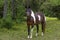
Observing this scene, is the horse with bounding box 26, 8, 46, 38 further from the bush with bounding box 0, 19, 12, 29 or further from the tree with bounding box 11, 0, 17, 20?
the tree with bounding box 11, 0, 17, 20

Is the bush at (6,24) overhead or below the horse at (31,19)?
below

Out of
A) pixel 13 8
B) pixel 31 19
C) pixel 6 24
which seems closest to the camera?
pixel 31 19

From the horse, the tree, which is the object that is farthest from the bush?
the tree

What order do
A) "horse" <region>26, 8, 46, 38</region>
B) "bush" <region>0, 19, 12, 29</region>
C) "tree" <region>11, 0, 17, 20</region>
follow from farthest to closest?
"tree" <region>11, 0, 17, 20</region>, "bush" <region>0, 19, 12, 29</region>, "horse" <region>26, 8, 46, 38</region>

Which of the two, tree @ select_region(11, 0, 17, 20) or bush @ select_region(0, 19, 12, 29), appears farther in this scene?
tree @ select_region(11, 0, 17, 20)

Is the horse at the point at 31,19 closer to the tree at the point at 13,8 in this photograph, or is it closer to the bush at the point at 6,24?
the bush at the point at 6,24

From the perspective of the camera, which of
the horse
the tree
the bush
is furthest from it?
the tree

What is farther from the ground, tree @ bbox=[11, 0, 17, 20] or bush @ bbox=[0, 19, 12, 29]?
tree @ bbox=[11, 0, 17, 20]

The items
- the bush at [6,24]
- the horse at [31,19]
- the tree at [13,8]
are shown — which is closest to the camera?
the horse at [31,19]

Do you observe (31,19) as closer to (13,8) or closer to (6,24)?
(6,24)

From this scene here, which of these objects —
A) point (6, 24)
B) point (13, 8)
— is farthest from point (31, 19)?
point (13, 8)

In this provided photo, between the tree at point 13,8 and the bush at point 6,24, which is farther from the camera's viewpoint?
the tree at point 13,8

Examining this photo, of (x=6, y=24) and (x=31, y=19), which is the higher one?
(x=31, y=19)

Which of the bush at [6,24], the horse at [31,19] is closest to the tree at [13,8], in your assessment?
the bush at [6,24]
